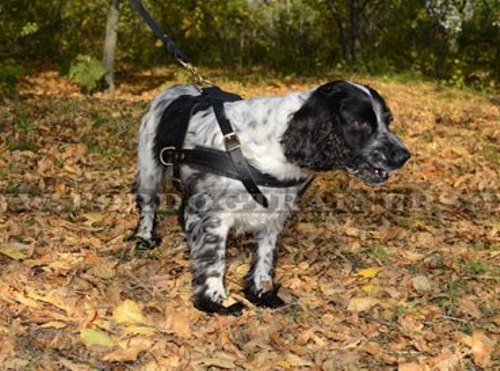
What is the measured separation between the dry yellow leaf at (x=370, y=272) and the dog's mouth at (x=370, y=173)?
1.22m

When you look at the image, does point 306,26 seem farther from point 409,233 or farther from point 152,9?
point 409,233

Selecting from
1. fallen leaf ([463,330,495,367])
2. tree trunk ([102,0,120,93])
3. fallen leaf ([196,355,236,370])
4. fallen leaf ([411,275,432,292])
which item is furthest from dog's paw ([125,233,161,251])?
tree trunk ([102,0,120,93])

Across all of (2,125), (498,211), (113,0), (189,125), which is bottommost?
(498,211)

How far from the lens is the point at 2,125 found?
879 centimetres

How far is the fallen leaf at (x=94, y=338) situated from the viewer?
13.0ft

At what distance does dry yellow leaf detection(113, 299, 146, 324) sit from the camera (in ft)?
14.2

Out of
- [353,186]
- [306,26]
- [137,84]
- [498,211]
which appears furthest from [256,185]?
[306,26]

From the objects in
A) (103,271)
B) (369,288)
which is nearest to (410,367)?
(369,288)

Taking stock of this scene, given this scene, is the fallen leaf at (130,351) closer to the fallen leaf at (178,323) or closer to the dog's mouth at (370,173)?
the fallen leaf at (178,323)

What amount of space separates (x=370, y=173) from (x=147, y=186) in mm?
2034

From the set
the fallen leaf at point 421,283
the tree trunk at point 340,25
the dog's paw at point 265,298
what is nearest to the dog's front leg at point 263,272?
the dog's paw at point 265,298

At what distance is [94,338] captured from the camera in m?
4.01

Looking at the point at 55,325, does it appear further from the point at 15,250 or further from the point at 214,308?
the point at 15,250

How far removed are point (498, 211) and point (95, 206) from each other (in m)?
4.45
